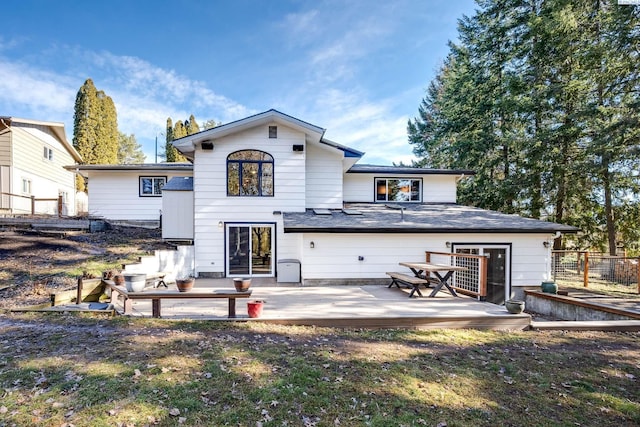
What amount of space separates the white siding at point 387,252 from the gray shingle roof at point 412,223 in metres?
0.33

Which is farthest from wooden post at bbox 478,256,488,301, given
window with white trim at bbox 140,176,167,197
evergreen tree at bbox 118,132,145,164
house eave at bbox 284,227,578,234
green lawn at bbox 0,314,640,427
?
evergreen tree at bbox 118,132,145,164

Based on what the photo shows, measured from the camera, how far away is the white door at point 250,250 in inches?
431

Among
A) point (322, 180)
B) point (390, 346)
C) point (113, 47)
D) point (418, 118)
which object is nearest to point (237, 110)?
point (113, 47)

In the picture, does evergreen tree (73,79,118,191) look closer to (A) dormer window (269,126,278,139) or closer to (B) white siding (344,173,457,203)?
(A) dormer window (269,126,278,139)

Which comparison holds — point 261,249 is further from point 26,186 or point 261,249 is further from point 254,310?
point 26,186

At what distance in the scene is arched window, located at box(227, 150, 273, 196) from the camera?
35.9 feet

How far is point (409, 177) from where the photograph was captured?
14305mm

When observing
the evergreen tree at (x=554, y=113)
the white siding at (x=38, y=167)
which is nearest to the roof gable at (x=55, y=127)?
the white siding at (x=38, y=167)

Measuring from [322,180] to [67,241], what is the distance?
9441 millimetres

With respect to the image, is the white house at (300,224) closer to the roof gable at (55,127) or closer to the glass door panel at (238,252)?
the glass door panel at (238,252)

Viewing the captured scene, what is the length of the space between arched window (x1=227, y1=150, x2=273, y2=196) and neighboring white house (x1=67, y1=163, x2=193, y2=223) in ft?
18.3

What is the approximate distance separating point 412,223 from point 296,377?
766 cm

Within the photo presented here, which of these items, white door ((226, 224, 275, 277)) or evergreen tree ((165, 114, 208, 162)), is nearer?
white door ((226, 224, 275, 277))

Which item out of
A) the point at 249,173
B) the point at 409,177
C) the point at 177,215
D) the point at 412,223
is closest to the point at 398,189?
the point at 409,177
